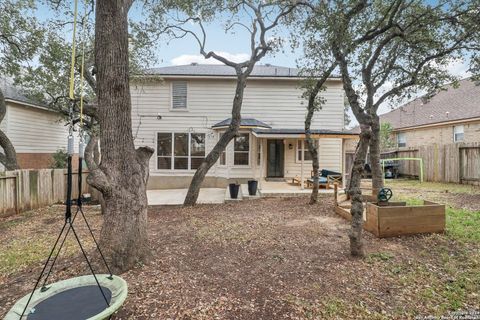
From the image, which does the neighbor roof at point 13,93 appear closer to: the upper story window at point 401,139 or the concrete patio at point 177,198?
the concrete patio at point 177,198

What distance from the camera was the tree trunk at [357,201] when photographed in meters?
4.29

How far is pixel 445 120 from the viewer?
15.8 meters

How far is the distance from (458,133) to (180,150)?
52.8ft

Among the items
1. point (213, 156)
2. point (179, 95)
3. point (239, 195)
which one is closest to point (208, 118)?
point (179, 95)

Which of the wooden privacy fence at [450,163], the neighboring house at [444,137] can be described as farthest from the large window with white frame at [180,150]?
the wooden privacy fence at [450,163]

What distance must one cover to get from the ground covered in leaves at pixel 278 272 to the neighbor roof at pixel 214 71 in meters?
8.83

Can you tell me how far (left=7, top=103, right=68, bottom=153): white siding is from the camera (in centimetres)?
1337

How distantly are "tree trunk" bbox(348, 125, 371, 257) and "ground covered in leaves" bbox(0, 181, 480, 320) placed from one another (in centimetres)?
22

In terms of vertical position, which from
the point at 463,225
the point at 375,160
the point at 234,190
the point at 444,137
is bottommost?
the point at 463,225

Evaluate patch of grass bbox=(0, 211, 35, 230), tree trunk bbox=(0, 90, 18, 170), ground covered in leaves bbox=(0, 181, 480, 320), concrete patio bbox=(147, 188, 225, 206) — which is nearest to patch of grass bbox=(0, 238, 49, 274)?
ground covered in leaves bbox=(0, 181, 480, 320)

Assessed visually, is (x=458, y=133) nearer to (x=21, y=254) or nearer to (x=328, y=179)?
(x=328, y=179)

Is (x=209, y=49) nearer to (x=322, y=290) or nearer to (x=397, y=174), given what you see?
(x=322, y=290)

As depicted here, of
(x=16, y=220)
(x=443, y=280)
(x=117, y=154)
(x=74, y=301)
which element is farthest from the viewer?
(x=16, y=220)

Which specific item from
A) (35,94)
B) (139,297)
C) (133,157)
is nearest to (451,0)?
(133,157)
